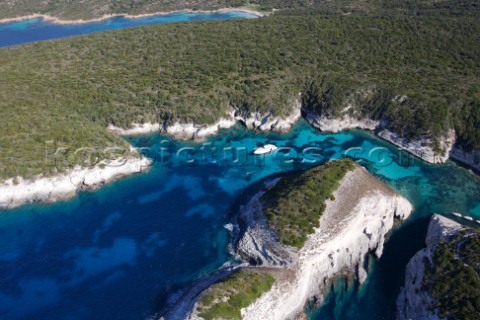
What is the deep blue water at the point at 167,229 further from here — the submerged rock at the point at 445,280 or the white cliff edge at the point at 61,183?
the submerged rock at the point at 445,280

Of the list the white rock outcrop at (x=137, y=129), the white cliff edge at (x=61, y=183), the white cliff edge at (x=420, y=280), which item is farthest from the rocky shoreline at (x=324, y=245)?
the white rock outcrop at (x=137, y=129)

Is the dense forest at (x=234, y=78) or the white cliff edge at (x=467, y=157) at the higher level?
the dense forest at (x=234, y=78)

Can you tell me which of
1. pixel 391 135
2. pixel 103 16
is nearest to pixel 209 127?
pixel 391 135

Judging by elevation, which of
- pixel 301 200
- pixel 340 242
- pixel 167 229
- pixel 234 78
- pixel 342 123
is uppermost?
pixel 234 78

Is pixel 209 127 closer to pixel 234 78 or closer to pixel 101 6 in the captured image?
pixel 234 78

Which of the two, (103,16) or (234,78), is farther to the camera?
(103,16)

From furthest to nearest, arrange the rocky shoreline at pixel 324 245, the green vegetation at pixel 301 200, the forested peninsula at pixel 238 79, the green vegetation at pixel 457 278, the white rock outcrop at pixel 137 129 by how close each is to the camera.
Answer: the white rock outcrop at pixel 137 129 → the forested peninsula at pixel 238 79 → the green vegetation at pixel 301 200 → the rocky shoreline at pixel 324 245 → the green vegetation at pixel 457 278

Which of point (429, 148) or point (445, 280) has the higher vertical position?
point (429, 148)
